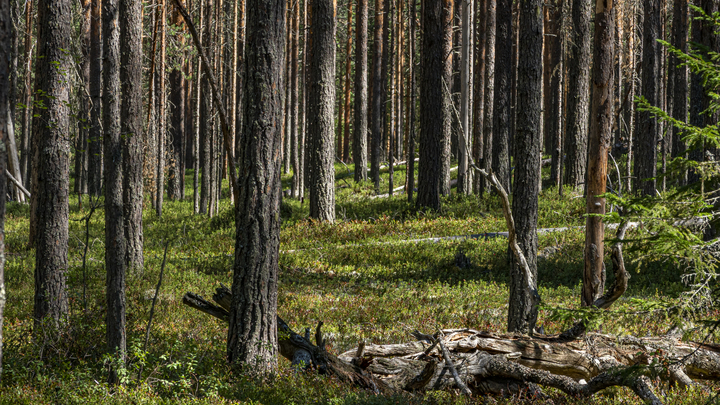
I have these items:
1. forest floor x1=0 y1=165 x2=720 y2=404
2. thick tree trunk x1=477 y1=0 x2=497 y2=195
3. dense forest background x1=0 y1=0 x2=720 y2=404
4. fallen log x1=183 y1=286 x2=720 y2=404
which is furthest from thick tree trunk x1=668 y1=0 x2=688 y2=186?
fallen log x1=183 y1=286 x2=720 y2=404

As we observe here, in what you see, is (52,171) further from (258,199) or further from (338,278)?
(338,278)

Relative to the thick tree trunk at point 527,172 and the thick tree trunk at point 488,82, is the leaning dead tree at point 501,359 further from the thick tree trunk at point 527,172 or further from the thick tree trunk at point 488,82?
the thick tree trunk at point 488,82

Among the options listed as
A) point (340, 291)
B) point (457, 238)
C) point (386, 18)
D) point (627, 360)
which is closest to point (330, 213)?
point (457, 238)

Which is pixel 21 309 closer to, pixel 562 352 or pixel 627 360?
pixel 562 352

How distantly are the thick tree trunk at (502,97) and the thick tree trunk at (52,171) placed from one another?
13.9m

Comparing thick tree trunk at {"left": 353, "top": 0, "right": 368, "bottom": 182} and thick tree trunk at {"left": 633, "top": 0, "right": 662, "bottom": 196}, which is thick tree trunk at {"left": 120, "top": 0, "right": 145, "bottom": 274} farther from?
thick tree trunk at {"left": 633, "top": 0, "right": 662, "bottom": 196}

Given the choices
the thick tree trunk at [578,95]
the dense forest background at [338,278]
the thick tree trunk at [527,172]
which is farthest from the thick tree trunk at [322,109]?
the thick tree trunk at [527,172]

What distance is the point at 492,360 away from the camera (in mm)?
5543

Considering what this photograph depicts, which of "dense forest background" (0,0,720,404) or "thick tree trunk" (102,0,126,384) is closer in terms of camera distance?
"dense forest background" (0,0,720,404)

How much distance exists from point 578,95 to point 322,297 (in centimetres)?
1227

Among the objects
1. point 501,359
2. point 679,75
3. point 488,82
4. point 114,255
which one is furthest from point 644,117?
point 114,255

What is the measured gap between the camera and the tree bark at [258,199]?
17.5ft

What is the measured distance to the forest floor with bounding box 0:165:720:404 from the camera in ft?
16.8

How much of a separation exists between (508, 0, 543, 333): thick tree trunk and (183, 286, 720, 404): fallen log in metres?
1.07
